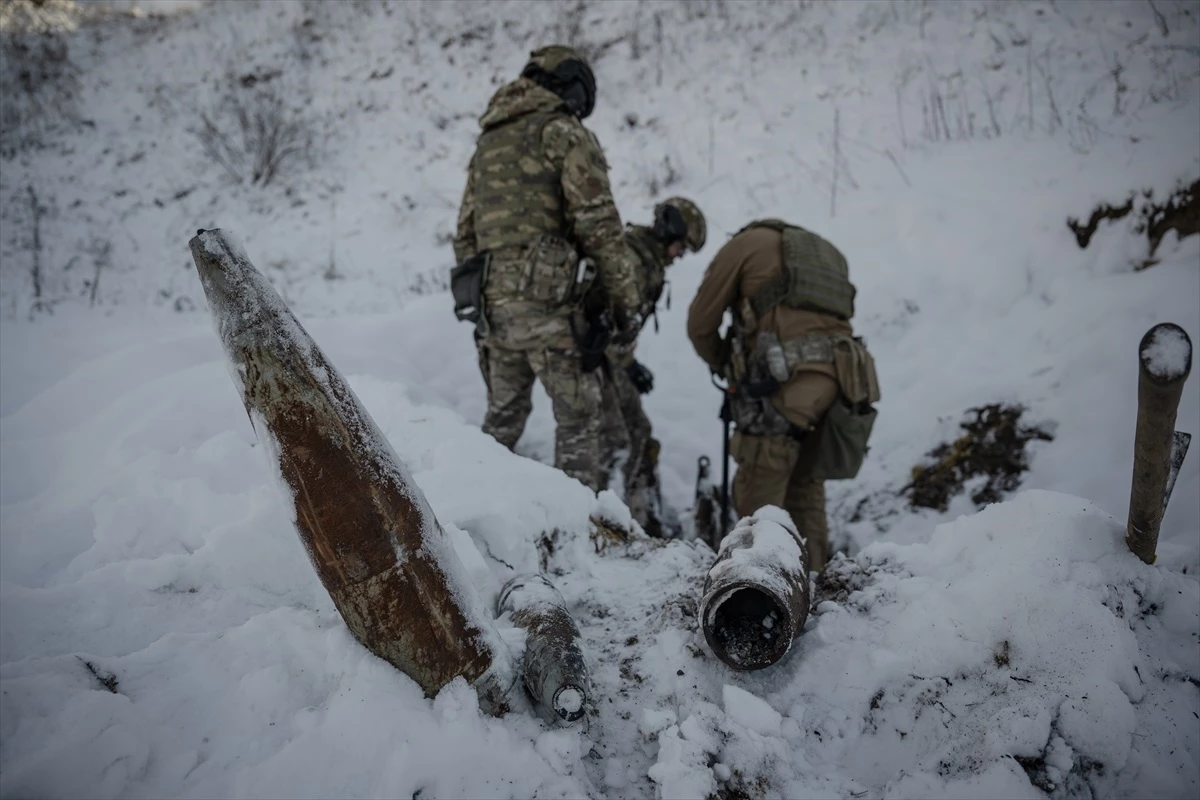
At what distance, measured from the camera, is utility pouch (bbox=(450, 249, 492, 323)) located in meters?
3.19

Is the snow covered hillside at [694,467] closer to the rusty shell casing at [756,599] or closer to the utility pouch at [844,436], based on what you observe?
the rusty shell casing at [756,599]

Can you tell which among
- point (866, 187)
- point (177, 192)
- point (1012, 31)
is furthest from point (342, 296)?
point (1012, 31)

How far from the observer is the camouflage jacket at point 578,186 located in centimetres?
297

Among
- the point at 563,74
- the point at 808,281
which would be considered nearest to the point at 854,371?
the point at 808,281

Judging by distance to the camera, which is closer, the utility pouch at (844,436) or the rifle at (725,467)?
the utility pouch at (844,436)

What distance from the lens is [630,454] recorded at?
3.90 metres

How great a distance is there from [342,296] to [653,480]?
4.51 metres

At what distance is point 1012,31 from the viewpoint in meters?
6.73

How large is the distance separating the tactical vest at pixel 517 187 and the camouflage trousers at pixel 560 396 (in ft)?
2.01

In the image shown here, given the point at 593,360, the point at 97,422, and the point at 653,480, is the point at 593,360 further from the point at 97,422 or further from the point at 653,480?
the point at 97,422

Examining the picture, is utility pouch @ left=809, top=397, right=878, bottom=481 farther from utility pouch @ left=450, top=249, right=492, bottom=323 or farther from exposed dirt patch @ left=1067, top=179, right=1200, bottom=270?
exposed dirt patch @ left=1067, top=179, right=1200, bottom=270

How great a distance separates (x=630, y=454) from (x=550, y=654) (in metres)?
2.66

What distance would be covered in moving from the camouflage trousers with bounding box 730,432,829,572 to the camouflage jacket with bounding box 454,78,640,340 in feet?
3.46

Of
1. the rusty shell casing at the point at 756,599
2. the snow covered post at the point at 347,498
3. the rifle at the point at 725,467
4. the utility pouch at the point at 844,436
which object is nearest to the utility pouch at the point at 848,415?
the utility pouch at the point at 844,436
